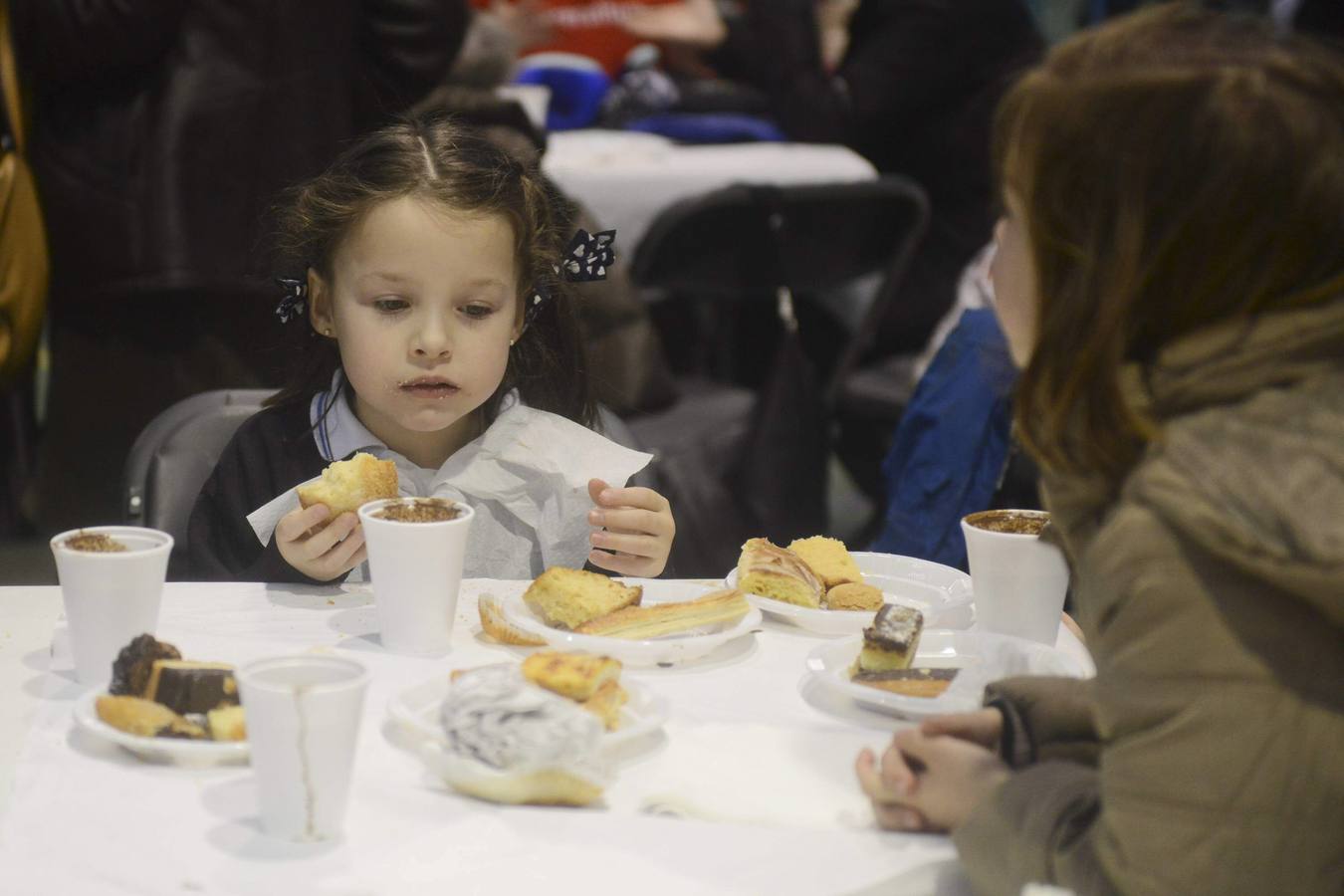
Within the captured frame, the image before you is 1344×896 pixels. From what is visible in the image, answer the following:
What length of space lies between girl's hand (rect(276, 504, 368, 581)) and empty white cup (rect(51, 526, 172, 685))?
0.29 metres

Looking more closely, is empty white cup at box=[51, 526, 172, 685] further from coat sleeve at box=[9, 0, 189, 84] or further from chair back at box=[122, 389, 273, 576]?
coat sleeve at box=[9, 0, 189, 84]

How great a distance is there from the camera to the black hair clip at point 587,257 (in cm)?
229

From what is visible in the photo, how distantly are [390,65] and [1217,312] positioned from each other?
261 cm

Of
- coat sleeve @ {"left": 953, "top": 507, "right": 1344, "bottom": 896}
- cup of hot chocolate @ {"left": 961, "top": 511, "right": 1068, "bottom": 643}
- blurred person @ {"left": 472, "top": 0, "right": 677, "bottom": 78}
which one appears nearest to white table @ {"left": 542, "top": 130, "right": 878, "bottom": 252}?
blurred person @ {"left": 472, "top": 0, "right": 677, "bottom": 78}

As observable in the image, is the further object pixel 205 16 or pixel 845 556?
pixel 205 16

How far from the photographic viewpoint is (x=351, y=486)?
1793 millimetres

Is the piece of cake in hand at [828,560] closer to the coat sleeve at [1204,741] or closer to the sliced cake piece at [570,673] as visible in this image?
the sliced cake piece at [570,673]

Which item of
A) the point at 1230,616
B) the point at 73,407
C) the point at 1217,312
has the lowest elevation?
the point at 73,407

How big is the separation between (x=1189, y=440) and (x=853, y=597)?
0.78 m

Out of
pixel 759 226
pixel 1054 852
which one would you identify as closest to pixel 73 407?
pixel 759 226

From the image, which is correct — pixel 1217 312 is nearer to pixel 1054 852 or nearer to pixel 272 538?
pixel 1054 852

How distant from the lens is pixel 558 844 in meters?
1.18

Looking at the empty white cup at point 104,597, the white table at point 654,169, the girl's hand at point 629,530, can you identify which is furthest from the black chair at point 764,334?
the empty white cup at point 104,597

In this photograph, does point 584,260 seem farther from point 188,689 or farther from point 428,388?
point 188,689
